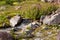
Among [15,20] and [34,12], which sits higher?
[34,12]

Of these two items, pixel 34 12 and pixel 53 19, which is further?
pixel 34 12

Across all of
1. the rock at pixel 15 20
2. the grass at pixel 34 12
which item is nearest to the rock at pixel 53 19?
the grass at pixel 34 12

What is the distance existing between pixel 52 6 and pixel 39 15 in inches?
34.9

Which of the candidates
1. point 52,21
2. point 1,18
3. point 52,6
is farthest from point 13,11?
point 52,21

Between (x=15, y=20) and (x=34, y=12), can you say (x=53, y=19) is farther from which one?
(x=15, y=20)

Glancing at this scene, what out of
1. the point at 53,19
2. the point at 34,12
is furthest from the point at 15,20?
the point at 53,19

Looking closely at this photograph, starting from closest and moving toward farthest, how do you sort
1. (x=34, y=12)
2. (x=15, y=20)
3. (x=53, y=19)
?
1. (x=53, y=19)
2. (x=15, y=20)
3. (x=34, y=12)

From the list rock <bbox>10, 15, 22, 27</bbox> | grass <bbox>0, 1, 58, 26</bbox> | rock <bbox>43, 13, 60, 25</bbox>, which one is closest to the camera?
rock <bbox>43, 13, 60, 25</bbox>

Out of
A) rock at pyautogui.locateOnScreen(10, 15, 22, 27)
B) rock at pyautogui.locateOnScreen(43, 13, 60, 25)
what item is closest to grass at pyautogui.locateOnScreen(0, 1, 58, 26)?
rock at pyautogui.locateOnScreen(10, 15, 22, 27)

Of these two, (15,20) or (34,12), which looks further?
(34,12)

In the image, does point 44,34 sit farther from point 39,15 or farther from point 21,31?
point 39,15

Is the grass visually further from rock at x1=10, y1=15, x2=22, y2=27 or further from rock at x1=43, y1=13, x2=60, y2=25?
rock at x1=43, y1=13, x2=60, y2=25

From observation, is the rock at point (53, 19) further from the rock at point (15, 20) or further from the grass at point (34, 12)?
the rock at point (15, 20)

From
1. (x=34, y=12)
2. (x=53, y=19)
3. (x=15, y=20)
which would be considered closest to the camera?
(x=53, y=19)
